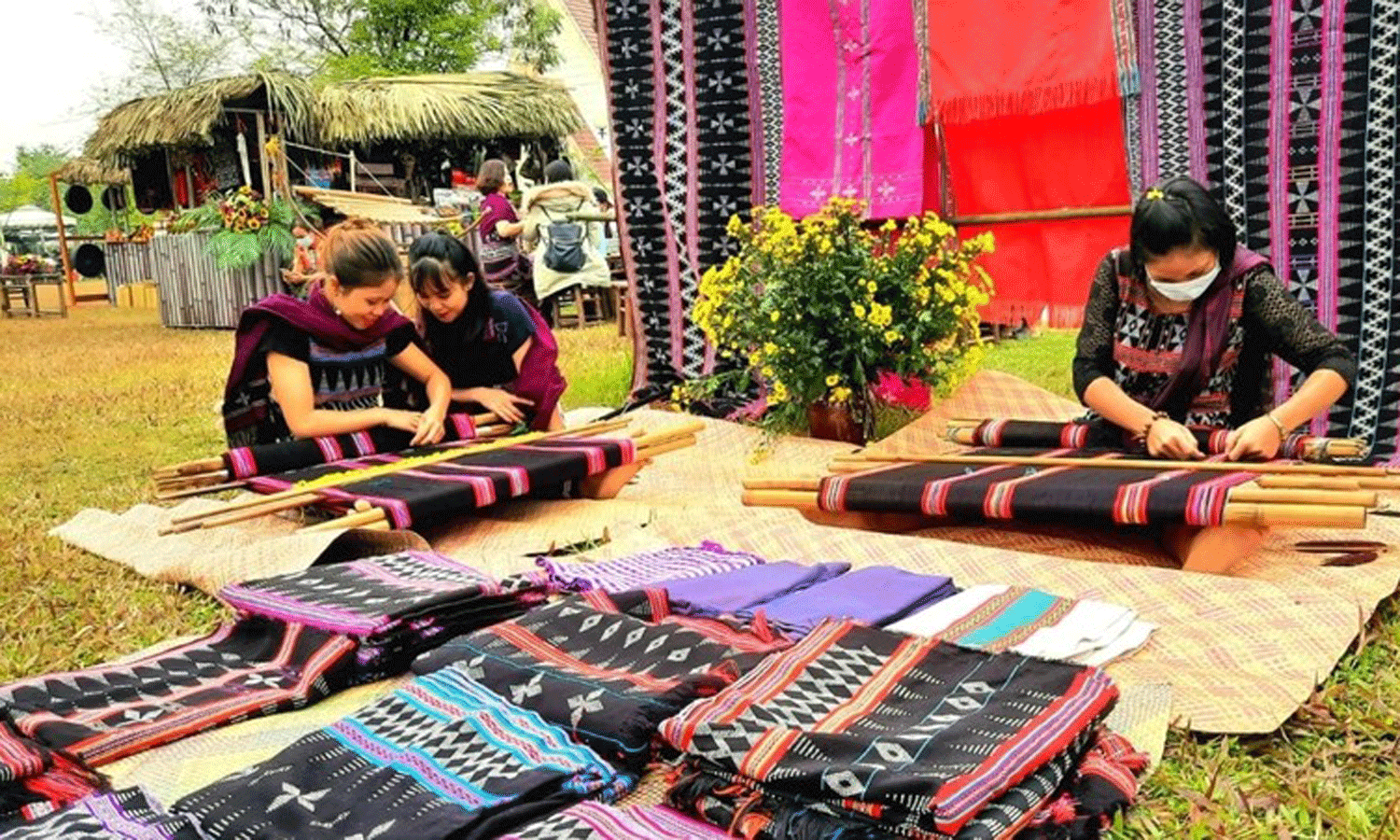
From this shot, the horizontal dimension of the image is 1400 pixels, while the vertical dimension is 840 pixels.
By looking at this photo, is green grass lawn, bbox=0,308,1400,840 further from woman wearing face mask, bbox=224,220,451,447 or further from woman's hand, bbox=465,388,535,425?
woman's hand, bbox=465,388,535,425

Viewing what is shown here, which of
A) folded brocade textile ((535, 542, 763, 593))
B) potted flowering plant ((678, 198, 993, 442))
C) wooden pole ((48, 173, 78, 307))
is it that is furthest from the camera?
wooden pole ((48, 173, 78, 307))

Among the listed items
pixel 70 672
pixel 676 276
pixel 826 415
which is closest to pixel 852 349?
pixel 826 415

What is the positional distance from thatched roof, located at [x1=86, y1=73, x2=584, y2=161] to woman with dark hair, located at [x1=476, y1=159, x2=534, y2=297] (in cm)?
497

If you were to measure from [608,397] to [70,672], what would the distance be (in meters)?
4.15

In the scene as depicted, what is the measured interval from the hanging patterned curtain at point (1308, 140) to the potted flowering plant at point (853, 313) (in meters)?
0.86

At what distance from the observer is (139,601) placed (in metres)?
3.03

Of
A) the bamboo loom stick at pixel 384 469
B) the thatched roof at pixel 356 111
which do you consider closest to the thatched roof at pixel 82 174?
the thatched roof at pixel 356 111

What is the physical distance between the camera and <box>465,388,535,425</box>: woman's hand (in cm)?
420

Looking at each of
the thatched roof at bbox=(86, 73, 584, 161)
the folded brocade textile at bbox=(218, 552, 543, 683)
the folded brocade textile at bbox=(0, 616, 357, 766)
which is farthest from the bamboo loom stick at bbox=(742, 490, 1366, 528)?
the thatched roof at bbox=(86, 73, 584, 161)

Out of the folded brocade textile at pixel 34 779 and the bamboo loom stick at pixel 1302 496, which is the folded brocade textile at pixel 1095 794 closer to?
the bamboo loom stick at pixel 1302 496

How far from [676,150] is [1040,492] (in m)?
3.18

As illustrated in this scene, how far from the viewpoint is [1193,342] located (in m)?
3.26

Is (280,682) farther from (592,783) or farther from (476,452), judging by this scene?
(476,452)

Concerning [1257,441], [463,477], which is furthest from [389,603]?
[1257,441]
